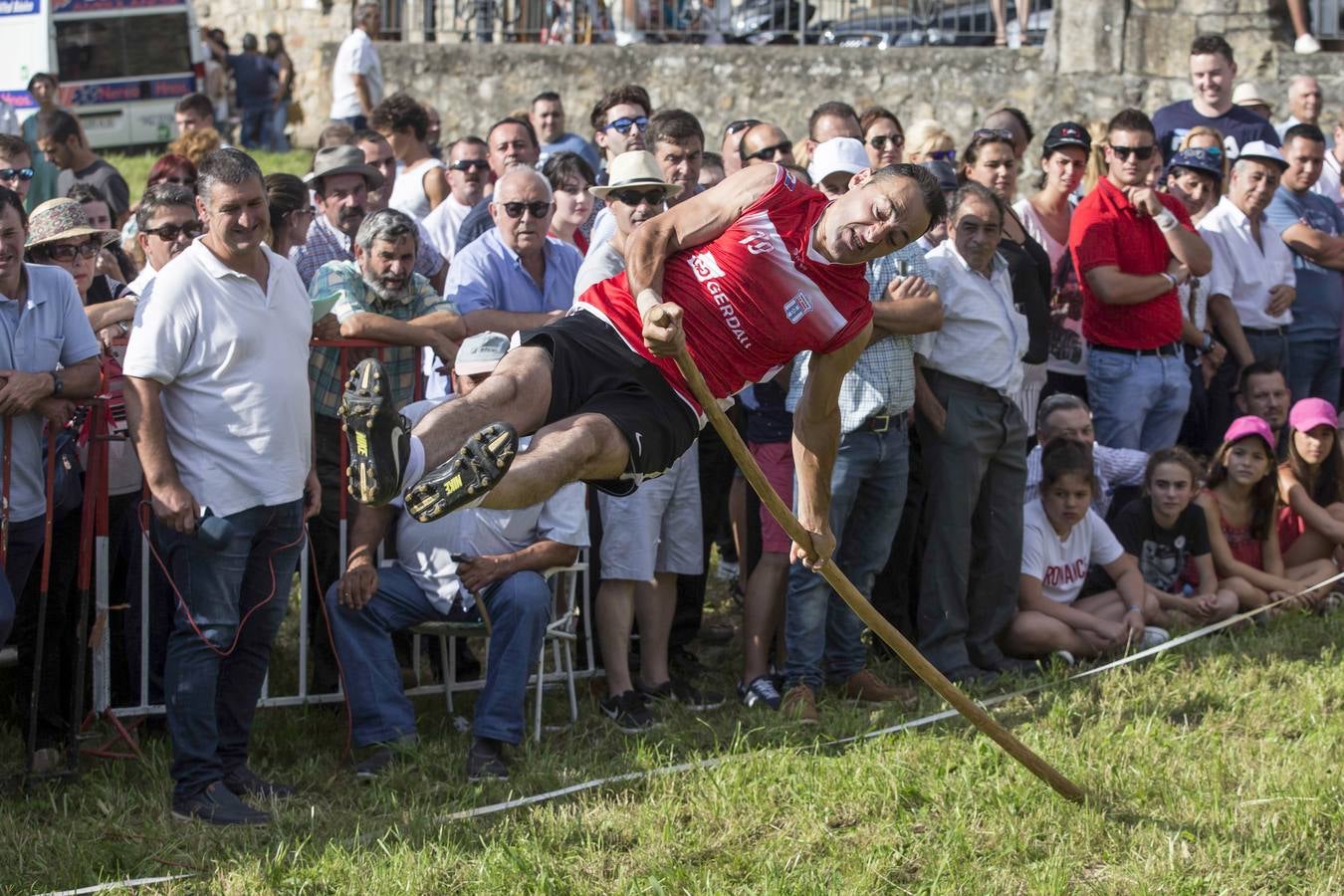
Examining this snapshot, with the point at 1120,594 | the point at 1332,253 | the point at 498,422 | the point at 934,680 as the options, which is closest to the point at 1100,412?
the point at 1120,594

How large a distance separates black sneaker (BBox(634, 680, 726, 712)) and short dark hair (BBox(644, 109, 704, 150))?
2449 millimetres

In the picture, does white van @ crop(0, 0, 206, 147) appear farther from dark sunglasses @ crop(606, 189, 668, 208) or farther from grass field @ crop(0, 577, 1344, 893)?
grass field @ crop(0, 577, 1344, 893)

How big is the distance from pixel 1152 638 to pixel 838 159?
259 cm

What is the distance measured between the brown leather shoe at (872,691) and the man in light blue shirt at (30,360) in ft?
10.8

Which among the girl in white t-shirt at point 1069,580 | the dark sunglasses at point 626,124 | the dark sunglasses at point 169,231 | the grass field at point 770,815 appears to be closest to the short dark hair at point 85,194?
the dark sunglasses at point 169,231

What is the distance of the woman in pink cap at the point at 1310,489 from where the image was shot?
8.87 meters

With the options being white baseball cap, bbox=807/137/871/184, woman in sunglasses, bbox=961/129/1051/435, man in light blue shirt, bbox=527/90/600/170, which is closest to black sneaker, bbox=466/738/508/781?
white baseball cap, bbox=807/137/871/184

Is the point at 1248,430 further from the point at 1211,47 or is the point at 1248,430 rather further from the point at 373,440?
the point at 373,440

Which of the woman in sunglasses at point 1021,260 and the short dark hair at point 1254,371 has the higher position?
the woman in sunglasses at point 1021,260

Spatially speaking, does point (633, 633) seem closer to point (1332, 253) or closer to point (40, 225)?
point (40, 225)

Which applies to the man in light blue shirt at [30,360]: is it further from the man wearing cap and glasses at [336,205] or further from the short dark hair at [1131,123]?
the short dark hair at [1131,123]

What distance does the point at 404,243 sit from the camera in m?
6.87

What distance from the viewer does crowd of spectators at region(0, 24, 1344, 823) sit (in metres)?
5.94

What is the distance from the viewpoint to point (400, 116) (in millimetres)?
9812
